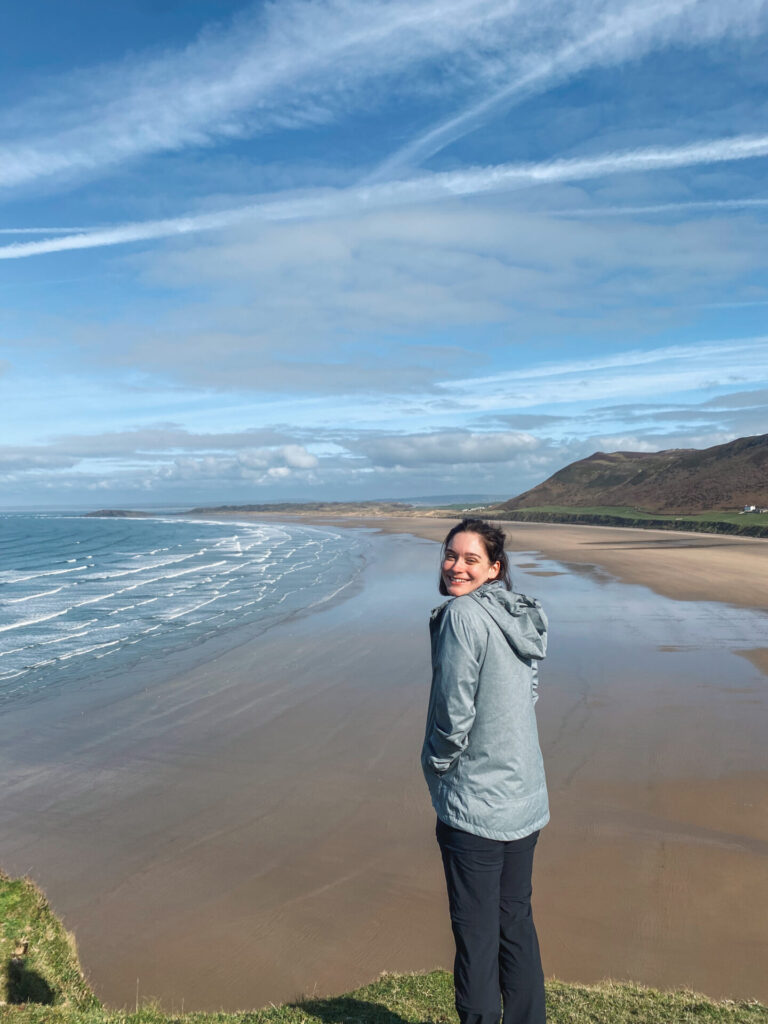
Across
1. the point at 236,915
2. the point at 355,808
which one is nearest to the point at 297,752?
the point at 355,808

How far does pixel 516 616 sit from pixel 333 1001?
8.99ft

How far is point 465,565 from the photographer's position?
3.06 metres

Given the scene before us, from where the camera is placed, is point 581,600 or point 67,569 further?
point 67,569

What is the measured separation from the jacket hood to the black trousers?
76 centimetres

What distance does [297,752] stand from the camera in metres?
9.27

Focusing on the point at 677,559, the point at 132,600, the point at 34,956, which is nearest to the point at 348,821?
the point at 34,956

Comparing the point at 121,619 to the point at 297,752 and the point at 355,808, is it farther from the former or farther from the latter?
the point at 355,808

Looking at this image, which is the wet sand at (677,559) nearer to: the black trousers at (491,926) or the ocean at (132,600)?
the black trousers at (491,926)

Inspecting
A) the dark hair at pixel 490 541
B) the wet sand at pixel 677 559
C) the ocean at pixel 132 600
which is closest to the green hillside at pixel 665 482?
the wet sand at pixel 677 559

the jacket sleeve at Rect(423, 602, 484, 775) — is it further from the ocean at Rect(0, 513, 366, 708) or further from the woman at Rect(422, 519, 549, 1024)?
the ocean at Rect(0, 513, 366, 708)

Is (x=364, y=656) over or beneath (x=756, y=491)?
beneath

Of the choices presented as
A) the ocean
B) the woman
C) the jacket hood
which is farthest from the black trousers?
the ocean

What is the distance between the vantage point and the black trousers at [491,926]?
282cm

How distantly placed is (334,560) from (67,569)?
1325cm
